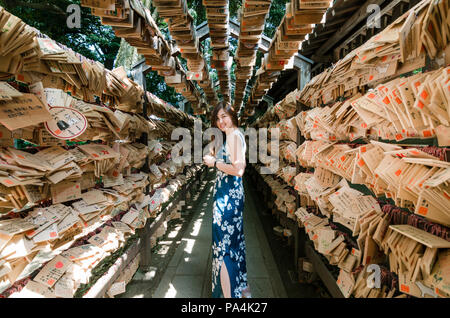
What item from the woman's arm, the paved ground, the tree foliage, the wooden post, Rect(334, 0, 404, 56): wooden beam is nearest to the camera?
Rect(334, 0, 404, 56): wooden beam

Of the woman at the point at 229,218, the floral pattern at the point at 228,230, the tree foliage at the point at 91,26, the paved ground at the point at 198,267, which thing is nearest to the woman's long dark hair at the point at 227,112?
the woman at the point at 229,218

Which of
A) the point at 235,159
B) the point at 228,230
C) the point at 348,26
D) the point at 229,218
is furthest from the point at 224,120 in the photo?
the point at 348,26

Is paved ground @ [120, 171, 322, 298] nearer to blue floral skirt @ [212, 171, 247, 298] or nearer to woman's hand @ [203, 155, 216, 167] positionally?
blue floral skirt @ [212, 171, 247, 298]

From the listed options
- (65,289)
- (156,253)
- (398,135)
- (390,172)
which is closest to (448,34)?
(398,135)

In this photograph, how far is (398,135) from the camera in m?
1.05

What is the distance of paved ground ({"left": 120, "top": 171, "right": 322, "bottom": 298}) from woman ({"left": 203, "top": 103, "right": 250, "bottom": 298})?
42cm

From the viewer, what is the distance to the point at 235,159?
1951mm

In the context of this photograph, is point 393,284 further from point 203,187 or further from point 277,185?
point 203,187

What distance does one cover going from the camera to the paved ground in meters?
2.32

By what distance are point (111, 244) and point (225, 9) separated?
2237 mm

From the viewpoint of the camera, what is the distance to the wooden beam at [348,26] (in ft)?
6.76

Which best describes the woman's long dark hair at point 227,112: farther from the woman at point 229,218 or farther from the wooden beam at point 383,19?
the wooden beam at point 383,19

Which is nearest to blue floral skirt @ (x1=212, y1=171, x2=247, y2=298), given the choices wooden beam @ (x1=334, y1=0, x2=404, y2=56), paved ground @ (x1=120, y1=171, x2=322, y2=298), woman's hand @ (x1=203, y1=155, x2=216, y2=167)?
woman's hand @ (x1=203, y1=155, x2=216, y2=167)

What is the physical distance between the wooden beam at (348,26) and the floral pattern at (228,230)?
1.92m
